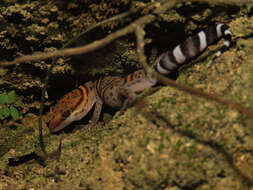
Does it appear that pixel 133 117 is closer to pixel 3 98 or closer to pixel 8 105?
pixel 3 98

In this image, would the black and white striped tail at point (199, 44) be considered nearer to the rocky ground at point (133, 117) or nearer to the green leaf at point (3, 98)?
the rocky ground at point (133, 117)

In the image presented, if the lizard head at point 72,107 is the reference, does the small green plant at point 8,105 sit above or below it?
above

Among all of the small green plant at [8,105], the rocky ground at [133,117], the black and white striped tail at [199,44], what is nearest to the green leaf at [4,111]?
the small green plant at [8,105]

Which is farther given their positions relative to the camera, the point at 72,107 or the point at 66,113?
the point at 72,107

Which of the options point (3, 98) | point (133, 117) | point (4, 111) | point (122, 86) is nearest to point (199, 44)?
point (133, 117)

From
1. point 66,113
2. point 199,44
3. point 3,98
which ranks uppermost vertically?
point 199,44

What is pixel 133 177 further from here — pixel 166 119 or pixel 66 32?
pixel 66 32

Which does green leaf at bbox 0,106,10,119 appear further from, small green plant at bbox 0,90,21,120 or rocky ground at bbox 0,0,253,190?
rocky ground at bbox 0,0,253,190

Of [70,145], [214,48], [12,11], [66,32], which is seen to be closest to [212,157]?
[214,48]
